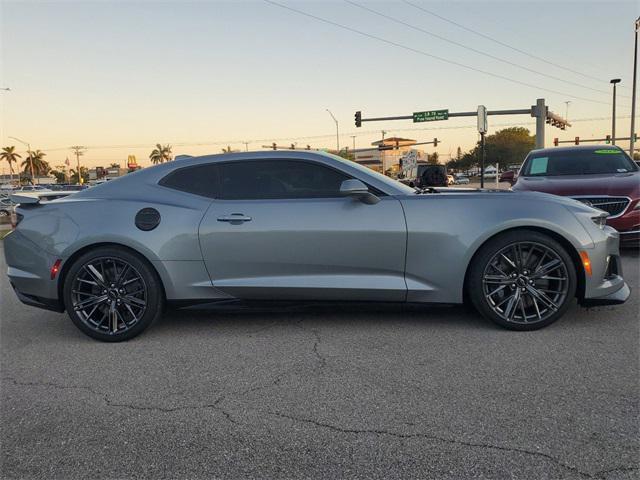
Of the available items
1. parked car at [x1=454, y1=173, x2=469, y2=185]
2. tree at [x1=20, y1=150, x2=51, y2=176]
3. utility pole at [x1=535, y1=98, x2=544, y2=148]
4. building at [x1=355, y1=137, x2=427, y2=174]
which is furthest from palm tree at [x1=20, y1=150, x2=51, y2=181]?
utility pole at [x1=535, y1=98, x2=544, y2=148]

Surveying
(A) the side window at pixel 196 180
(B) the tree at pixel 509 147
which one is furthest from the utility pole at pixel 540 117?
(B) the tree at pixel 509 147

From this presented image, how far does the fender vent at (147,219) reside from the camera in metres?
3.89

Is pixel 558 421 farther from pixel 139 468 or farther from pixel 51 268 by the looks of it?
pixel 51 268

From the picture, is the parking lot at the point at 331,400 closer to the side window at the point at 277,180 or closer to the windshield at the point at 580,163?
the side window at the point at 277,180

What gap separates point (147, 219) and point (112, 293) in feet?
2.16

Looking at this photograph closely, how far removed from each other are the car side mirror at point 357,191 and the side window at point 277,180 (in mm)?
166

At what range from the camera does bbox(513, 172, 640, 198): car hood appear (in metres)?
6.42

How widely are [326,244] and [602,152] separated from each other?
6.36 meters

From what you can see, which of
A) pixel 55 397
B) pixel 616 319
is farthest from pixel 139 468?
pixel 616 319

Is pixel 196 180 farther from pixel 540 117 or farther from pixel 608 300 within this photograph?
pixel 540 117

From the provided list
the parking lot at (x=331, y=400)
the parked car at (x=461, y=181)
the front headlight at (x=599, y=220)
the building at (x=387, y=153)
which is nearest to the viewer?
the parking lot at (x=331, y=400)

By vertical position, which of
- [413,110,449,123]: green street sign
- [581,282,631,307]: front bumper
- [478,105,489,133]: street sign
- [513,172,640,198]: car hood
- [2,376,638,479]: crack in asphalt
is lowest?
[2,376,638,479]: crack in asphalt

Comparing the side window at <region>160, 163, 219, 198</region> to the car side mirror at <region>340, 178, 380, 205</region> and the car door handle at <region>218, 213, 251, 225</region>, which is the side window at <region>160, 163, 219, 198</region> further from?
the car side mirror at <region>340, 178, 380, 205</region>

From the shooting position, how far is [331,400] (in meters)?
2.75
